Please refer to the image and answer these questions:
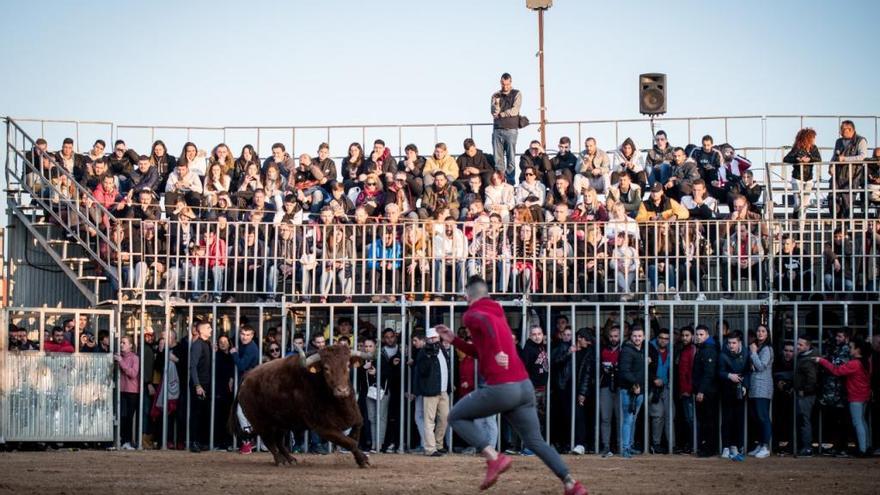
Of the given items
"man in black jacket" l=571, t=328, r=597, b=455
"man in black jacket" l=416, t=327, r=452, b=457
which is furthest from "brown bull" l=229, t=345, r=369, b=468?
"man in black jacket" l=571, t=328, r=597, b=455

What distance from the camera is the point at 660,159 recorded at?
28.5 metres

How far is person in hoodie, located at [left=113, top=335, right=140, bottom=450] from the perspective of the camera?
2583 cm

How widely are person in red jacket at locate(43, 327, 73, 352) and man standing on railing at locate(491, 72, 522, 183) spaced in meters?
9.16

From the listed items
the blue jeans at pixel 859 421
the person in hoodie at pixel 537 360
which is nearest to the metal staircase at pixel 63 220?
the person in hoodie at pixel 537 360

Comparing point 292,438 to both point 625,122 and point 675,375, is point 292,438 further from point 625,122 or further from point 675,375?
point 625,122

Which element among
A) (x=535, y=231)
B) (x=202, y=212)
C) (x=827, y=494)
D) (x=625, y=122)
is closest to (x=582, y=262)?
(x=535, y=231)

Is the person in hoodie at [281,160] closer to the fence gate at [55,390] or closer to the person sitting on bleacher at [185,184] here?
the person sitting on bleacher at [185,184]

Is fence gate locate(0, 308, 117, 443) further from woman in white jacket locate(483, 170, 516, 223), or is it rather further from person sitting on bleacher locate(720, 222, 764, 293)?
person sitting on bleacher locate(720, 222, 764, 293)

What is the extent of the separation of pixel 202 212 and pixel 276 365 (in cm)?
695

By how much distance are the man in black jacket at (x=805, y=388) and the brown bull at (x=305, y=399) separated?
777cm

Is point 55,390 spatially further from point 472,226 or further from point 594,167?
point 594,167

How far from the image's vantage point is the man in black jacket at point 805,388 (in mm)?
24094

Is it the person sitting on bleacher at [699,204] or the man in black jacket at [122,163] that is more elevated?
the man in black jacket at [122,163]

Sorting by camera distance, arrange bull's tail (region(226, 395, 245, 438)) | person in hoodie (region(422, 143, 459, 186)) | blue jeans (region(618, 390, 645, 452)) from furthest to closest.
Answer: person in hoodie (region(422, 143, 459, 186)), blue jeans (region(618, 390, 645, 452)), bull's tail (region(226, 395, 245, 438))
